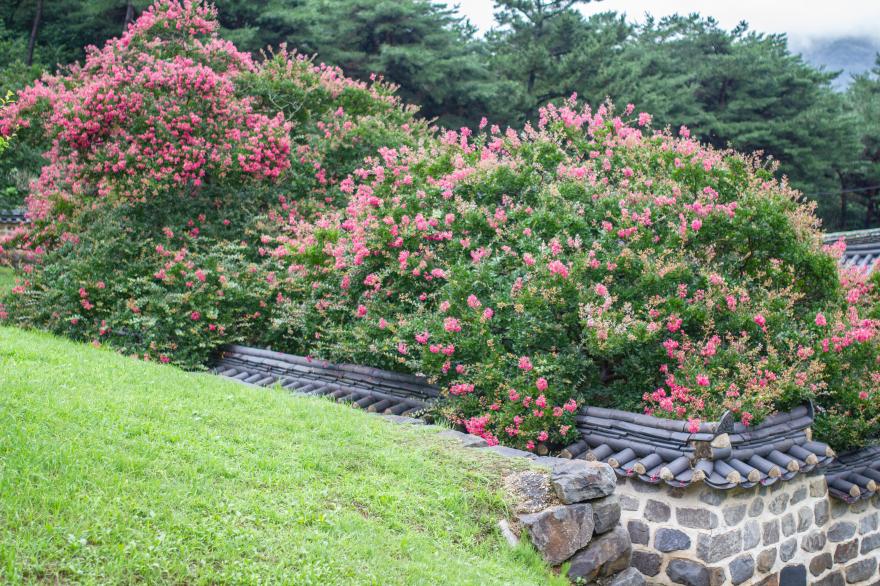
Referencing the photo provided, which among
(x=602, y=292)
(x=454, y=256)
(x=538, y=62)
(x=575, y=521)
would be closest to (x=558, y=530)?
(x=575, y=521)

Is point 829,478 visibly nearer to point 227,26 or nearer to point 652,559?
point 652,559

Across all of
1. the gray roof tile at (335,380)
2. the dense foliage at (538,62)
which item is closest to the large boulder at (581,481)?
the gray roof tile at (335,380)

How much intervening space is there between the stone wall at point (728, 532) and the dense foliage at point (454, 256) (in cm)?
74

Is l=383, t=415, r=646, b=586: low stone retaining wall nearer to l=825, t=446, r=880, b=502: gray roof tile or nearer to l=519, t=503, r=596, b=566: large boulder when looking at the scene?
l=519, t=503, r=596, b=566: large boulder

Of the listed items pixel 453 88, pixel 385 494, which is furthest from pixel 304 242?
pixel 453 88

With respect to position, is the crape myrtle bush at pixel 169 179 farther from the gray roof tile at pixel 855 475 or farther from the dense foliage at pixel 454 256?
the gray roof tile at pixel 855 475

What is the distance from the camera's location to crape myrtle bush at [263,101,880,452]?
6.70 meters

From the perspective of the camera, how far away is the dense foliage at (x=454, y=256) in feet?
22.7

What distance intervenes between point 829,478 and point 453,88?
19009mm

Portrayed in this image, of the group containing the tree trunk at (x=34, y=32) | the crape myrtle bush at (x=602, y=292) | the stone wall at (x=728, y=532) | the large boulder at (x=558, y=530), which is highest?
the tree trunk at (x=34, y=32)

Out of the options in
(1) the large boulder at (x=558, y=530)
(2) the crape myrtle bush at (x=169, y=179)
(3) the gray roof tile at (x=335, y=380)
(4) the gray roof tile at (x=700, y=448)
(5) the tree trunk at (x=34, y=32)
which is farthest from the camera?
(5) the tree trunk at (x=34, y=32)

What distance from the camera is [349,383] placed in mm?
8359

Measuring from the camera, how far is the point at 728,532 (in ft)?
19.1

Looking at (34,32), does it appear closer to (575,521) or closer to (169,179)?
(169,179)
